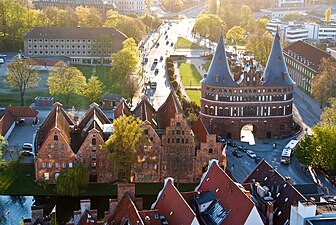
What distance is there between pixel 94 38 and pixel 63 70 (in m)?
43.6

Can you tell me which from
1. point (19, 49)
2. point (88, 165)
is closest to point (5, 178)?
point (88, 165)

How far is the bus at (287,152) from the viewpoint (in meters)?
82.6

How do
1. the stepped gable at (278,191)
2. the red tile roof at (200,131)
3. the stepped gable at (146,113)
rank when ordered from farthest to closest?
the stepped gable at (146,113) → the red tile roof at (200,131) → the stepped gable at (278,191)

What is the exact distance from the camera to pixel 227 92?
305ft

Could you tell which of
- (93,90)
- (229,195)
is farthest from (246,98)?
(229,195)

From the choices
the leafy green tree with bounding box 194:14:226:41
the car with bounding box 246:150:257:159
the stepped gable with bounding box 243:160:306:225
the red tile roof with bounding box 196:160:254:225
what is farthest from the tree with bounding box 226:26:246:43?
the red tile roof with bounding box 196:160:254:225

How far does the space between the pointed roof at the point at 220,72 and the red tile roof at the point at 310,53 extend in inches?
1363

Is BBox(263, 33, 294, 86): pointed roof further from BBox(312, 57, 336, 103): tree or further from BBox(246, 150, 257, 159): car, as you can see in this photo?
BBox(312, 57, 336, 103): tree

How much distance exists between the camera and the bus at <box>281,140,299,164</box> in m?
82.6

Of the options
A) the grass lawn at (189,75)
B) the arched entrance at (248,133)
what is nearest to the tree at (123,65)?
the grass lawn at (189,75)

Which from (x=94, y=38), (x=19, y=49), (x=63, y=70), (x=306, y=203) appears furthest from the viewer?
(x=19, y=49)

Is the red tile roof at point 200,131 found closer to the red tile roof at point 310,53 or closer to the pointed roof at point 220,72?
the pointed roof at point 220,72

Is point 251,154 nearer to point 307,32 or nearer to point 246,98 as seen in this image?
point 246,98

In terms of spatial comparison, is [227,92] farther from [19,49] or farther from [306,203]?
[19,49]
